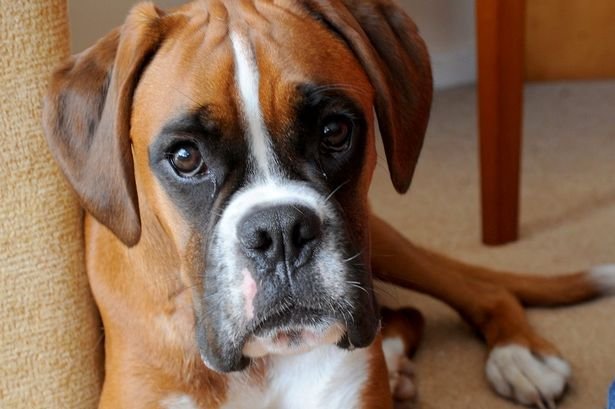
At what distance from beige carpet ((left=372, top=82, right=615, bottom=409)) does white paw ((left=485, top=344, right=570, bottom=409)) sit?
29 mm

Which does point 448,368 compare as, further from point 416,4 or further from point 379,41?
point 416,4

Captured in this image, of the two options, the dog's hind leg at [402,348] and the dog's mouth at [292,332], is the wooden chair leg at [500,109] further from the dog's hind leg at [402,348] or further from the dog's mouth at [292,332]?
the dog's mouth at [292,332]

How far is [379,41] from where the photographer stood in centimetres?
147

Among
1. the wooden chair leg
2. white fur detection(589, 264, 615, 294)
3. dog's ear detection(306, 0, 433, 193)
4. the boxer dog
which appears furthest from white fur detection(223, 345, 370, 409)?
the wooden chair leg

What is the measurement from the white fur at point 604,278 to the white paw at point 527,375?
0.30 metres

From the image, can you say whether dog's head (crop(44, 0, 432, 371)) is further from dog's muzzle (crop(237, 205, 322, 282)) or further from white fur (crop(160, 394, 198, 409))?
white fur (crop(160, 394, 198, 409))

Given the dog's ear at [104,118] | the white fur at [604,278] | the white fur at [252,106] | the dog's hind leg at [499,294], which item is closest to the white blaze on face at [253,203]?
the white fur at [252,106]

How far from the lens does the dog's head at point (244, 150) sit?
4.25 feet

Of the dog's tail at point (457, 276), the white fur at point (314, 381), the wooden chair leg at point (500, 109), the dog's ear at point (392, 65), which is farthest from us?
the wooden chair leg at point (500, 109)

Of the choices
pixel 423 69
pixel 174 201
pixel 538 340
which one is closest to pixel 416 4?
pixel 538 340

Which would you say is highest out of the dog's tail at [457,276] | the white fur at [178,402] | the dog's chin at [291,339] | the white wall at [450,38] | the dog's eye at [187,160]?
the dog's eye at [187,160]

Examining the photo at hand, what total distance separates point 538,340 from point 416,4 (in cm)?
191

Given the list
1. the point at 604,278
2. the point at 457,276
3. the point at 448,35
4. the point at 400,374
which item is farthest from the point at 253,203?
the point at 448,35

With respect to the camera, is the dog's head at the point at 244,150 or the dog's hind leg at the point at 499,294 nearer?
the dog's head at the point at 244,150
